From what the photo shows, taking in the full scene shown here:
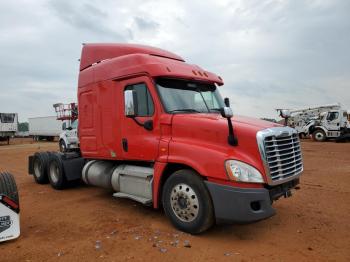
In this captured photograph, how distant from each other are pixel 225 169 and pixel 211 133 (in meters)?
0.65

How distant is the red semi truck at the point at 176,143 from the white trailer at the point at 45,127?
109 feet

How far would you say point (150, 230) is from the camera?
505 cm

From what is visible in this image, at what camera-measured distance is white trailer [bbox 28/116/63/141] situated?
128ft

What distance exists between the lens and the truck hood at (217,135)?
4.41m

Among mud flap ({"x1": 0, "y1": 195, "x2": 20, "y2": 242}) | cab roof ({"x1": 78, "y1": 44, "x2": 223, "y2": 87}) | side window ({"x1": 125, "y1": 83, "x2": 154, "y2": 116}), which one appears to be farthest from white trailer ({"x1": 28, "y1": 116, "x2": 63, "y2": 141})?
mud flap ({"x1": 0, "y1": 195, "x2": 20, "y2": 242})

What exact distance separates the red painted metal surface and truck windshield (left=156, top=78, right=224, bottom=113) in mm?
124

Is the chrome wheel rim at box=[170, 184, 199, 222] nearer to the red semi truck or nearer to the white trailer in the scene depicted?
the red semi truck

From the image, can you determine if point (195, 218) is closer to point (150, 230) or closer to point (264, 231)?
point (150, 230)

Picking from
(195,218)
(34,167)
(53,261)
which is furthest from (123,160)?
(34,167)

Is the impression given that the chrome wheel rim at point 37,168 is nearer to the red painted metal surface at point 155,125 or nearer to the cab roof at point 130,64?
the red painted metal surface at point 155,125

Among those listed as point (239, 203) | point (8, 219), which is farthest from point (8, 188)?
point (239, 203)

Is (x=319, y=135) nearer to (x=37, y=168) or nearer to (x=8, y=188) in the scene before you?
(x=37, y=168)

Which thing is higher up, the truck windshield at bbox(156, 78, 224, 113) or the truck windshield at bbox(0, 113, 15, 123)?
the truck windshield at bbox(0, 113, 15, 123)

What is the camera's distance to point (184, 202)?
4.83 m
